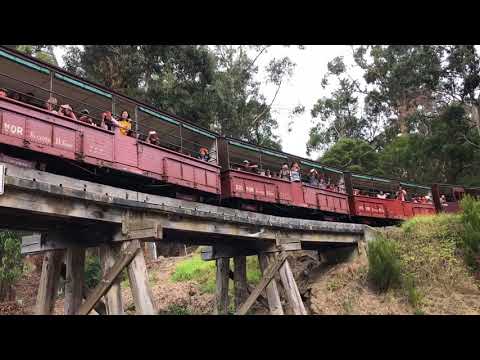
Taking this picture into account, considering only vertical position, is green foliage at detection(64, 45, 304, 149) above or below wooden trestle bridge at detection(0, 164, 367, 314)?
above

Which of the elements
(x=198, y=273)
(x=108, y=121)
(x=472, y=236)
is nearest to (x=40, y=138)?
(x=108, y=121)

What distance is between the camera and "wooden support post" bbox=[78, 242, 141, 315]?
7.45m

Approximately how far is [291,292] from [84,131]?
684 centimetres

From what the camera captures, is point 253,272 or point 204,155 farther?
point 253,272

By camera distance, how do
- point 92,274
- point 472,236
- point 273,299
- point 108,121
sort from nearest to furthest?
1. point 108,121
2. point 273,299
3. point 472,236
4. point 92,274

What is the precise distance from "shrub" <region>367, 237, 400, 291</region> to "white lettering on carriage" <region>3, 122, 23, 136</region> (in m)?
11.5

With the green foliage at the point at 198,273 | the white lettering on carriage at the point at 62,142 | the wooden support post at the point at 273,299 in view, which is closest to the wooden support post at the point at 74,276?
the white lettering on carriage at the point at 62,142

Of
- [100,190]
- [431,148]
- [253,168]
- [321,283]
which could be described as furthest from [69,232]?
[431,148]

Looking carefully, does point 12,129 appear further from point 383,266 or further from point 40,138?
point 383,266

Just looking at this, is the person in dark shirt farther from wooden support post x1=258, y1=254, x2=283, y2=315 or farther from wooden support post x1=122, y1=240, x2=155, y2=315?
wooden support post x1=122, y1=240, x2=155, y2=315

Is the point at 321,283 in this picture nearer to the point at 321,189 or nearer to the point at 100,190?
the point at 321,189

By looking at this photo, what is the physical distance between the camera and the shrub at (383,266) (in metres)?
13.9

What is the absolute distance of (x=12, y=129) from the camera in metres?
7.29

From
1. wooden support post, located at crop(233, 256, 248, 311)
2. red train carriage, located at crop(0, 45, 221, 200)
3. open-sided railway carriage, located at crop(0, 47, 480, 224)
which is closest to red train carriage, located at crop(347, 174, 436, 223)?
→ open-sided railway carriage, located at crop(0, 47, 480, 224)
